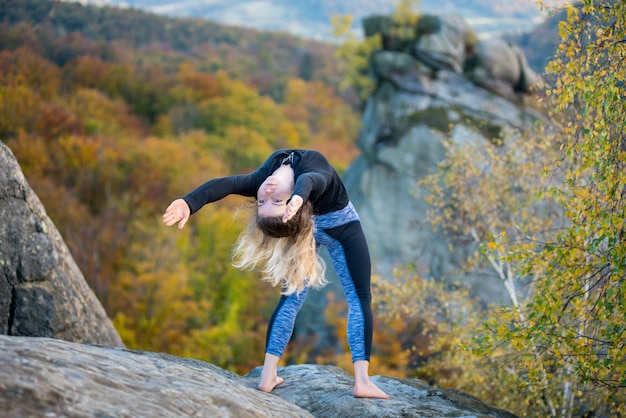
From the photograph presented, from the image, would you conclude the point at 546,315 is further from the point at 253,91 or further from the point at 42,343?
the point at 253,91

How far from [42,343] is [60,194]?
29.3 m

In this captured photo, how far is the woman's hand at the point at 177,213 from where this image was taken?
4457mm

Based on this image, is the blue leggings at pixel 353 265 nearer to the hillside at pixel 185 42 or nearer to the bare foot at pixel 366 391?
the bare foot at pixel 366 391

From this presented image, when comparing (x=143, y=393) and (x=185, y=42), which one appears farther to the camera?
(x=185, y=42)

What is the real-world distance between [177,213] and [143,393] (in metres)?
1.31

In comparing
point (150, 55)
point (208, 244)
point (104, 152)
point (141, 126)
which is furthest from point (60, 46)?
point (141, 126)

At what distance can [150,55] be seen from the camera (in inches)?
1654

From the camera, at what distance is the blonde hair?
5108 millimetres

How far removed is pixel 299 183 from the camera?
4.66m

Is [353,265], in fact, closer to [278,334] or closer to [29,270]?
[278,334]

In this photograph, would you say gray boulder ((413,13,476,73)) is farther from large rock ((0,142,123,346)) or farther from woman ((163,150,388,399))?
woman ((163,150,388,399))

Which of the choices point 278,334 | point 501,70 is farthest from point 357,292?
point 501,70

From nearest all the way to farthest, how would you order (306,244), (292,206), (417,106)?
(292,206), (306,244), (417,106)

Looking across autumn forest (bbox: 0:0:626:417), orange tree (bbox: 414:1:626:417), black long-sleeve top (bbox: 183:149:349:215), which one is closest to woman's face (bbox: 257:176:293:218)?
black long-sleeve top (bbox: 183:149:349:215)
